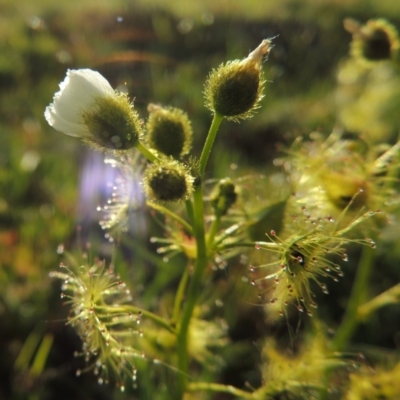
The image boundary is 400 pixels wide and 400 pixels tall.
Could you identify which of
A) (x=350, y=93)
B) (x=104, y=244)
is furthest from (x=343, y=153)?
(x=350, y=93)

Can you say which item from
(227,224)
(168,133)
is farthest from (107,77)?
(168,133)

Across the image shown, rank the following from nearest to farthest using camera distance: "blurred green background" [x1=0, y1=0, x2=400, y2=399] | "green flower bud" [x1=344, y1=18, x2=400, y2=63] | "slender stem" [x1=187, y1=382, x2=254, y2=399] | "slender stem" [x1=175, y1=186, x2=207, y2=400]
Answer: "slender stem" [x1=175, y1=186, x2=207, y2=400]
"slender stem" [x1=187, y1=382, x2=254, y2=399]
"green flower bud" [x1=344, y1=18, x2=400, y2=63]
"blurred green background" [x1=0, y1=0, x2=400, y2=399]

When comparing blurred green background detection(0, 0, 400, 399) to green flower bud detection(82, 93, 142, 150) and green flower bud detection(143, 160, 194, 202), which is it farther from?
green flower bud detection(143, 160, 194, 202)

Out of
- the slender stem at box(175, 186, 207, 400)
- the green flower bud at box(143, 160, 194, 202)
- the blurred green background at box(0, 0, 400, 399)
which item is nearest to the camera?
the green flower bud at box(143, 160, 194, 202)

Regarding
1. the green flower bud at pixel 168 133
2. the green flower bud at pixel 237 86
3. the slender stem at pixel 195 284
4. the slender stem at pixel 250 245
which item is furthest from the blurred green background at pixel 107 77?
the slender stem at pixel 250 245

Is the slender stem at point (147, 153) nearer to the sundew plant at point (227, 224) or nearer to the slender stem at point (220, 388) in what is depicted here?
the sundew plant at point (227, 224)

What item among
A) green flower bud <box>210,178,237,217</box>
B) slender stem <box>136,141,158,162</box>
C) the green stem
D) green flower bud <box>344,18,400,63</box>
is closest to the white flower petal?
slender stem <box>136,141,158,162</box>
